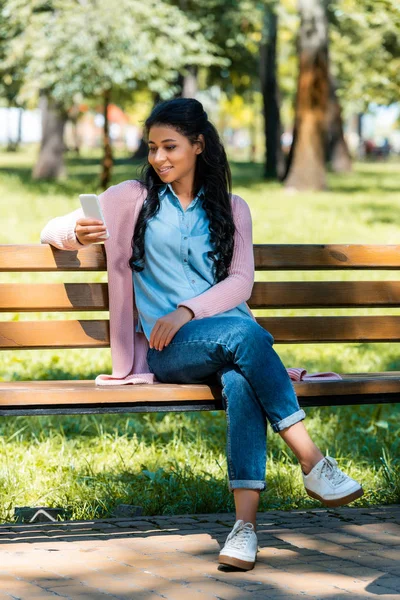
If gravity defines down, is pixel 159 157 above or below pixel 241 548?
above

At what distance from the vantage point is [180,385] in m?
4.10

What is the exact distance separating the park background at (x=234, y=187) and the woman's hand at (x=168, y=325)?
0.67 meters

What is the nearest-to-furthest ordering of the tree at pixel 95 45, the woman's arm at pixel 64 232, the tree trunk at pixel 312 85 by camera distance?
1. the woman's arm at pixel 64 232
2. the tree at pixel 95 45
3. the tree trunk at pixel 312 85

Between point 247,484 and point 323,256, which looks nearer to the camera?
point 247,484

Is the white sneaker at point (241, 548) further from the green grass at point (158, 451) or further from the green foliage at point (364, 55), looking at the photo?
the green foliage at point (364, 55)

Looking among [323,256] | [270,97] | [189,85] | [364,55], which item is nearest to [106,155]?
[189,85]

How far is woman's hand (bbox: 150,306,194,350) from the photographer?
159 inches

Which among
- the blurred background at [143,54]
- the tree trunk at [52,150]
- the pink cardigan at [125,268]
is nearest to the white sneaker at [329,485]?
the pink cardigan at [125,268]

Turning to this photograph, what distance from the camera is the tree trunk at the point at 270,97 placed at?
91.8 ft

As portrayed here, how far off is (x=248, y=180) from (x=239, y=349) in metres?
24.4

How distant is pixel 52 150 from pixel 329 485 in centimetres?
2361

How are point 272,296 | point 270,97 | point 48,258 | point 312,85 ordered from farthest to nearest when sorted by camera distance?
point 270,97 < point 312,85 < point 272,296 < point 48,258

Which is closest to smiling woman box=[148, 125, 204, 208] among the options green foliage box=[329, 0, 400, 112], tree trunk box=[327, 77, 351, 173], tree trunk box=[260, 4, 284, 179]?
green foliage box=[329, 0, 400, 112]

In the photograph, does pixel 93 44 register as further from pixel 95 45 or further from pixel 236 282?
pixel 236 282
